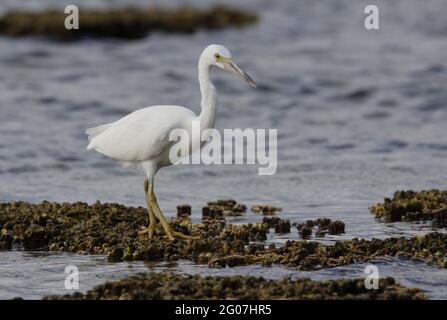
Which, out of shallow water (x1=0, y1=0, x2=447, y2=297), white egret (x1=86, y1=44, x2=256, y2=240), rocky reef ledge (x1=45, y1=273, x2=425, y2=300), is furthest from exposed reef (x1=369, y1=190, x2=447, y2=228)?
rocky reef ledge (x1=45, y1=273, x2=425, y2=300)

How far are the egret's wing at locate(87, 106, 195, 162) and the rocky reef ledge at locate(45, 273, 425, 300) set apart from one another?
238 centimetres

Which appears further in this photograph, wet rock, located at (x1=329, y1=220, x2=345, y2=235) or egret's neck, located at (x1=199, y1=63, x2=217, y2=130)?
wet rock, located at (x1=329, y1=220, x2=345, y2=235)

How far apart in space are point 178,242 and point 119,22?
2028 centimetres

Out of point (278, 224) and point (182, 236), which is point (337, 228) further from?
point (182, 236)

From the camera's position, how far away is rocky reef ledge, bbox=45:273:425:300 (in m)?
8.16

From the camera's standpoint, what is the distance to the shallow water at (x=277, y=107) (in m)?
13.9

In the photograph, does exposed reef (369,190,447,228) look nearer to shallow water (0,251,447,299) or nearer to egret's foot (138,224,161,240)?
shallow water (0,251,447,299)

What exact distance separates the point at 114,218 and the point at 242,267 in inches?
85.8

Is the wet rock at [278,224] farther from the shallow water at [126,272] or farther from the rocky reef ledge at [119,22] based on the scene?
the rocky reef ledge at [119,22]

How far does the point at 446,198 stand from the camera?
474 inches

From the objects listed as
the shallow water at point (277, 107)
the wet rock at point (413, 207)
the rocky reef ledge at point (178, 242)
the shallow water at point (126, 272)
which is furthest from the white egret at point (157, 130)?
the wet rock at point (413, 207)

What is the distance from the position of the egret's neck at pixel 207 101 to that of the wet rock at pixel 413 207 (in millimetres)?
2709

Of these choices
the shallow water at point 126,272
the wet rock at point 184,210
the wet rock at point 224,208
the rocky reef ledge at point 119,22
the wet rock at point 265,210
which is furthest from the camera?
the rocky reef ledge at point 119,22

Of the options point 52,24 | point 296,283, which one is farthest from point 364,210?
point 52,24
